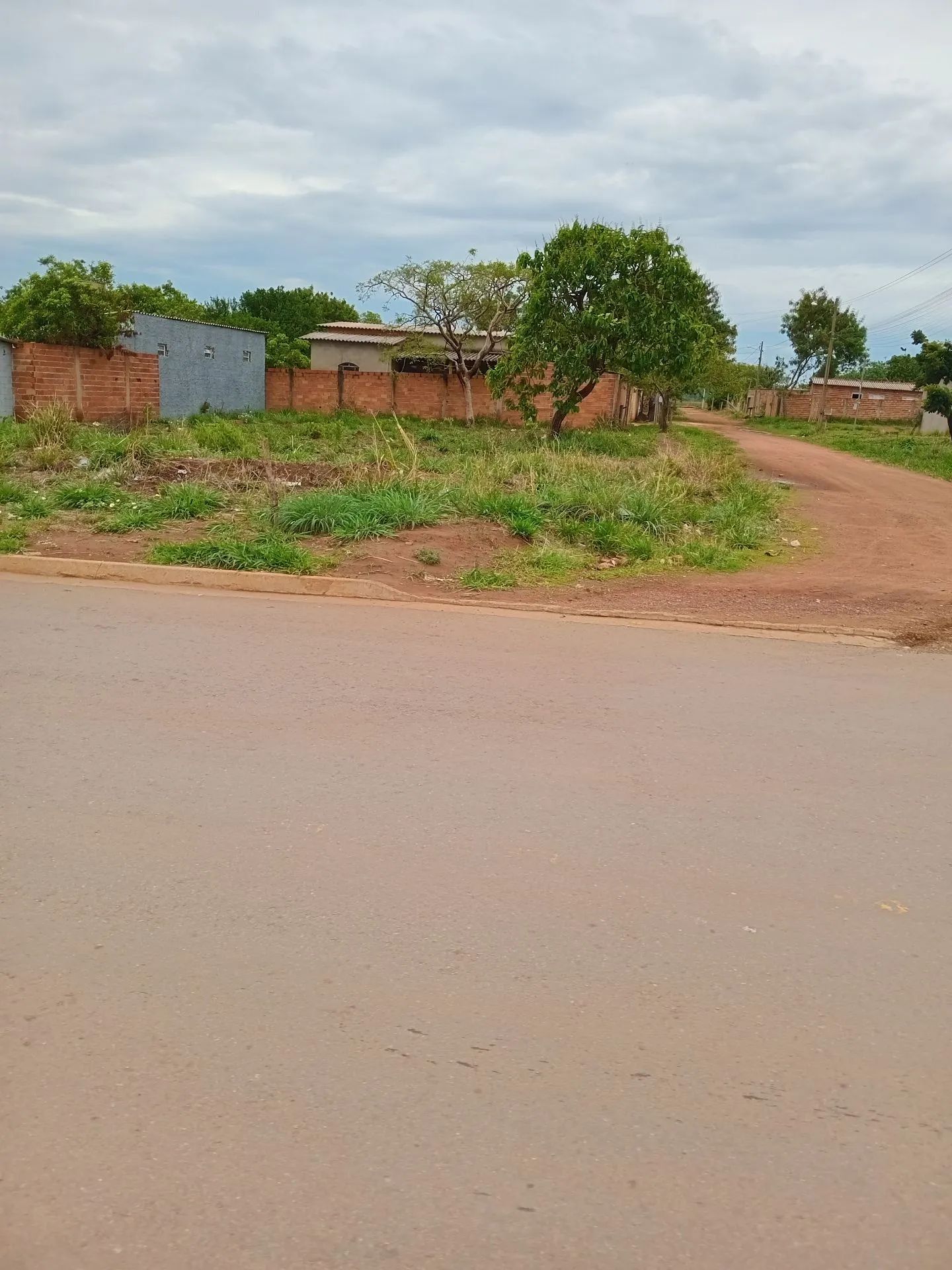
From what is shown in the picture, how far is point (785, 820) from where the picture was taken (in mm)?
4484

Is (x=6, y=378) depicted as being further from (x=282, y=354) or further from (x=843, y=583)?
(x=282, y=354)

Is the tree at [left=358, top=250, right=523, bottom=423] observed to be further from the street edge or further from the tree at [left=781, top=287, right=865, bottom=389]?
the tree at [left=781, top=287, right=865, bottom=389]

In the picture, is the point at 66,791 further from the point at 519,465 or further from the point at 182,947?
the point at 519,465

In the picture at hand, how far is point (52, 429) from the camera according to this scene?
1605cm

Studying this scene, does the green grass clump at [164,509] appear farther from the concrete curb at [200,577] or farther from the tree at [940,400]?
the tree at [940,400]

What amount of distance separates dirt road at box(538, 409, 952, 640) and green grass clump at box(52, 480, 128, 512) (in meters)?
6.08

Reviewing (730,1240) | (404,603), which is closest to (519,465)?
(404,603)

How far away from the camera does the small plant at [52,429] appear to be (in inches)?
615

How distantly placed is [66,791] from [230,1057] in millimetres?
2000

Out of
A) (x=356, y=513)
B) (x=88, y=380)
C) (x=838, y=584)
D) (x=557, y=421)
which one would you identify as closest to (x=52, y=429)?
(x=356, y=513)

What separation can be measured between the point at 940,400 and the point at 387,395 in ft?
65.3

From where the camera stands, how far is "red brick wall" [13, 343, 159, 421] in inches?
890

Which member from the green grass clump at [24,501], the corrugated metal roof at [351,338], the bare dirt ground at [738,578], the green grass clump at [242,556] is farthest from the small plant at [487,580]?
the corrugated metal roof at [351,338]

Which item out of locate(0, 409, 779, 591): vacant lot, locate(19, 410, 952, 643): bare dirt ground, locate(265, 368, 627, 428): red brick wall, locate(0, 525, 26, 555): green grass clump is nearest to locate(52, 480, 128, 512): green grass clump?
locate(0, 409, 779, 591): vacant lot
